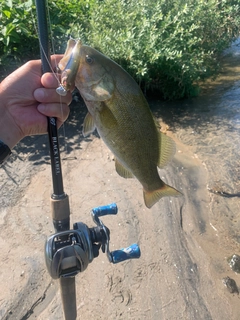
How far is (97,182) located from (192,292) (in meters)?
2.01

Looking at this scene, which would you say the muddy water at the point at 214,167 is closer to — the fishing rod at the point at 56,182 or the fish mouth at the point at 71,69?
the fishing rod at the point at 56,182

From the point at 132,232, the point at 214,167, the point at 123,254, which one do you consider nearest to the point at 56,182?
the point at 123,254

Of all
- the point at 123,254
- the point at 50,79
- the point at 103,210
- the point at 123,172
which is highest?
the point at 50,79

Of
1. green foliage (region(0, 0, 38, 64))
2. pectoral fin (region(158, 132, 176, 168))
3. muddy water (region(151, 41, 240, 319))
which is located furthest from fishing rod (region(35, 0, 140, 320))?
green foliage (region(0, 0, 38, 64))

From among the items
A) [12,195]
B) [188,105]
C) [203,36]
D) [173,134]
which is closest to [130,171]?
[12,195]

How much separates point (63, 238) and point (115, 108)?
0.80 m

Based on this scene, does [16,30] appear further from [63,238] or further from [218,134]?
[63,238]

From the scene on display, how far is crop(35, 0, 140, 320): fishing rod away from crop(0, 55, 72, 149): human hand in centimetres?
8

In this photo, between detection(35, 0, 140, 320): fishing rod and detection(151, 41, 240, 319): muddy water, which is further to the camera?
detection(151, 41, 240, 319): muddy water

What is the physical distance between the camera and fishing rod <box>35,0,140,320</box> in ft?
6.00

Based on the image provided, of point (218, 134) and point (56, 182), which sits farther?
point (218, 134)

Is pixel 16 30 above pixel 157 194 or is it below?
above

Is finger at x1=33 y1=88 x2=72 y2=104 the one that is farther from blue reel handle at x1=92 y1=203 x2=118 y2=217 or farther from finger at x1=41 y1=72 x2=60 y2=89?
blue reel handle at x1=92 y1=203 x2=118 y2=217

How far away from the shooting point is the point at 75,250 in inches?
73.4
